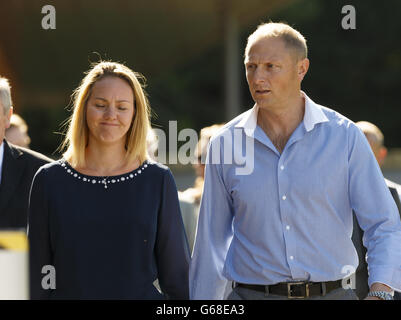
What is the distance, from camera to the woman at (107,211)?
138 inches

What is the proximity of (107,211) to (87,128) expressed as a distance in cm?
42

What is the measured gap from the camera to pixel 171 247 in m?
3.64

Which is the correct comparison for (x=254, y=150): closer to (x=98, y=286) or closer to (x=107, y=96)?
(x=107, y=96)

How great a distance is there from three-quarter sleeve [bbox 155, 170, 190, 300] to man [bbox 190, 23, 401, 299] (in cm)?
11

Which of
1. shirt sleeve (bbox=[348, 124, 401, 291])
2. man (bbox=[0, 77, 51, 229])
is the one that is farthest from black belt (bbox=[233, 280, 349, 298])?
man (bbox=[0, 77, 51, 229])

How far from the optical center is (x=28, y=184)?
4395 millimetres

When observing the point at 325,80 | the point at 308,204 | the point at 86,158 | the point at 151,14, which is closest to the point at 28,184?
the point at 86,158

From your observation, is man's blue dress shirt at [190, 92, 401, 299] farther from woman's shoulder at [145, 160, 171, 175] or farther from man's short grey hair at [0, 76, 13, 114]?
man's short grey hair at [0, 76, 13, 114]

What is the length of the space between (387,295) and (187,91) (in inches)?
1420

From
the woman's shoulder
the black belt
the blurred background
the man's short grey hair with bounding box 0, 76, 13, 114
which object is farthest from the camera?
the blurred background

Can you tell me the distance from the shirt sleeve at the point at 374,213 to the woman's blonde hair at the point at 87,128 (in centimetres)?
96

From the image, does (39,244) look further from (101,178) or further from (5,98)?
(5,98)

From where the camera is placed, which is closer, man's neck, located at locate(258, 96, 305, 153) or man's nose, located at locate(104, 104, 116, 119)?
man's nose, located at locate(104, 104, 116, 119)

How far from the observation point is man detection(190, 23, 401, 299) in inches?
141
